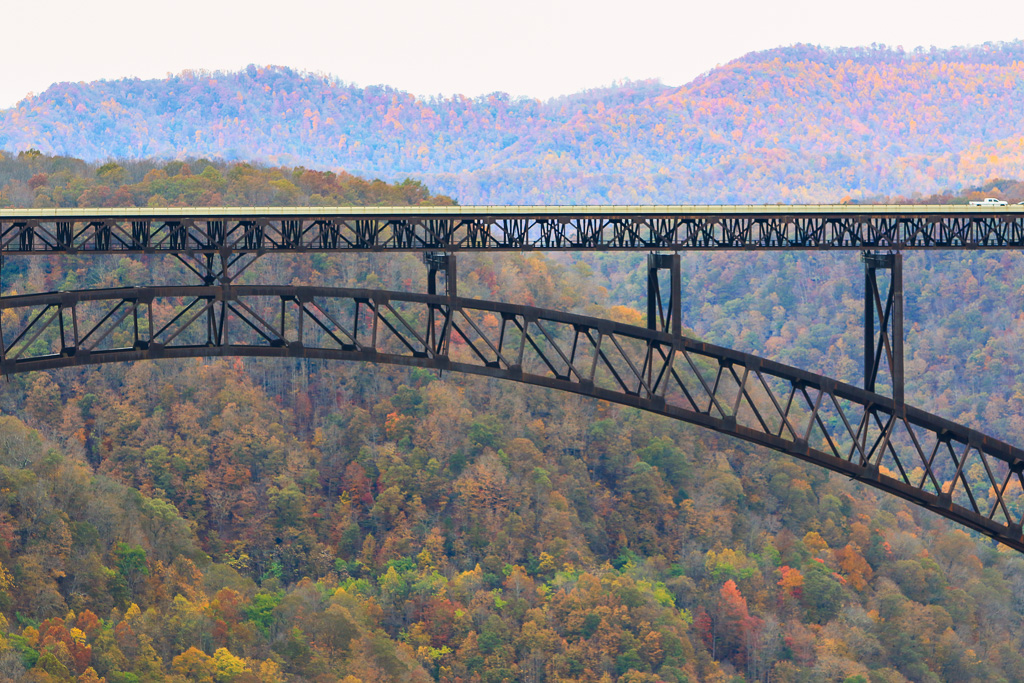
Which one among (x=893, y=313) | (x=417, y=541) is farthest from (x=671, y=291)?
(x=417, y=541)

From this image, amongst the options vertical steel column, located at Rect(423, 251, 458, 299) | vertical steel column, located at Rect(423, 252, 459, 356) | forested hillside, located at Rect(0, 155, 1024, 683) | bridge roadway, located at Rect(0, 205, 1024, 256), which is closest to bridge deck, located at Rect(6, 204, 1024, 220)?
bridge roadway, located at Rect(0, 205, 1024, 256)

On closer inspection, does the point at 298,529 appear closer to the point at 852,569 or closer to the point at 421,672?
the point at 421,672

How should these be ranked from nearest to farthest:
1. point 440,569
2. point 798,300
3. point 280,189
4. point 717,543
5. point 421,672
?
point 421,672 → point 440,569 → point 717,543 → point 280,189 → point 798,300

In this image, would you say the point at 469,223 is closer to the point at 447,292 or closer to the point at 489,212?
the point at 489,212

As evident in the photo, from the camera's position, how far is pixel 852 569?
4624 inches

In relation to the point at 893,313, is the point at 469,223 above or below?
above

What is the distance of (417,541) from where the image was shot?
115 m

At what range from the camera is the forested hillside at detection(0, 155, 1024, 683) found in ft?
314

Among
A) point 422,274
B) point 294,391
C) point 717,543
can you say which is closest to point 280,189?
point 422,274

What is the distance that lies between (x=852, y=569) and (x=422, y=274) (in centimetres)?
5751

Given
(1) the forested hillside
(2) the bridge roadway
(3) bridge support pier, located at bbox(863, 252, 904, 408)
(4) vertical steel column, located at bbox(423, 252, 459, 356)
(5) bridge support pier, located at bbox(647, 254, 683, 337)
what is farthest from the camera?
(1) the forested hillside

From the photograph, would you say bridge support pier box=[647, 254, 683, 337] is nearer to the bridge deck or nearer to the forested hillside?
the bridge deck

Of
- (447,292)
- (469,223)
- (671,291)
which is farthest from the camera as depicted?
(469,223)

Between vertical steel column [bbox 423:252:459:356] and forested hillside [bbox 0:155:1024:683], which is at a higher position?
vertical steel column [bbox 423:252:459:356]
